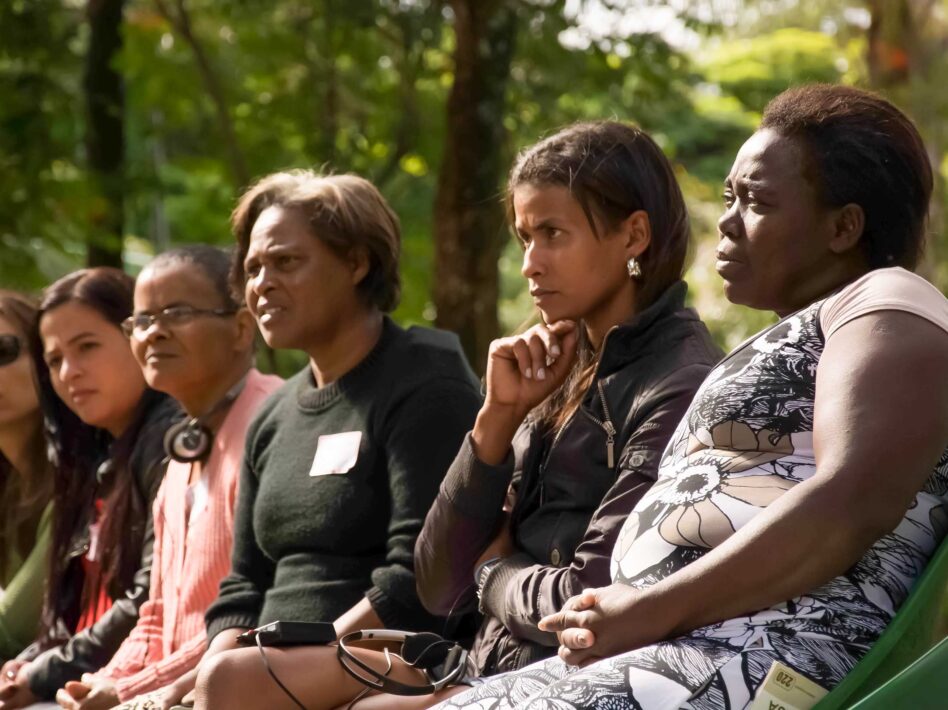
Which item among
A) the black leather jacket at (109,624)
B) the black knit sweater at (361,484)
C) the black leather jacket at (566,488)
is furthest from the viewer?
the black leather jacket at (109,624)

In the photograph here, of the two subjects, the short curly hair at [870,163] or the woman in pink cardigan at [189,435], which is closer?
the short curly hair at [870,163]

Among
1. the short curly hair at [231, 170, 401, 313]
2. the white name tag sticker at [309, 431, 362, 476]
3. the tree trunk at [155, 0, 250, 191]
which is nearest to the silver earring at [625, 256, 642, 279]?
the white name tag sticker at [309, 431, 362, 476]

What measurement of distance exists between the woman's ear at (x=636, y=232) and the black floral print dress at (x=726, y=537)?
1.85 feet

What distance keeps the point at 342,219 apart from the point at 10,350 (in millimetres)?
1853

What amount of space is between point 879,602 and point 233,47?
7846 mm

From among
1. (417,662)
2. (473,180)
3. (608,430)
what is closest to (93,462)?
(417,662)

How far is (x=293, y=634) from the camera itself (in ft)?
10.2

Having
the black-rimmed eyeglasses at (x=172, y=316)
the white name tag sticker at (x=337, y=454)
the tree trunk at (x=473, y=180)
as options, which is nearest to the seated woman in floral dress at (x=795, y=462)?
the white name tag sticker at (x=337, y=454)

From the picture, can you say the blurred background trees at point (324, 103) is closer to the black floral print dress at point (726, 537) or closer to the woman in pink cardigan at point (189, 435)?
the woman in pink cardigan at point (189, 435)

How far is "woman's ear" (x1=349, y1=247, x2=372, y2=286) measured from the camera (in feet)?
13.5

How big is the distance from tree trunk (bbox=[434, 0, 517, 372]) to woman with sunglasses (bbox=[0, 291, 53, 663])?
7.08ft

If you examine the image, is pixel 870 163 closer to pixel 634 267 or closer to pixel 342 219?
pixel 634 267

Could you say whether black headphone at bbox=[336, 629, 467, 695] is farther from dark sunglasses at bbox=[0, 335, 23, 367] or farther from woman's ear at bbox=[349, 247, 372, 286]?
dark sunglasses at bbox=[0, 335, 23, 367]

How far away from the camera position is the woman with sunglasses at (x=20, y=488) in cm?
520
